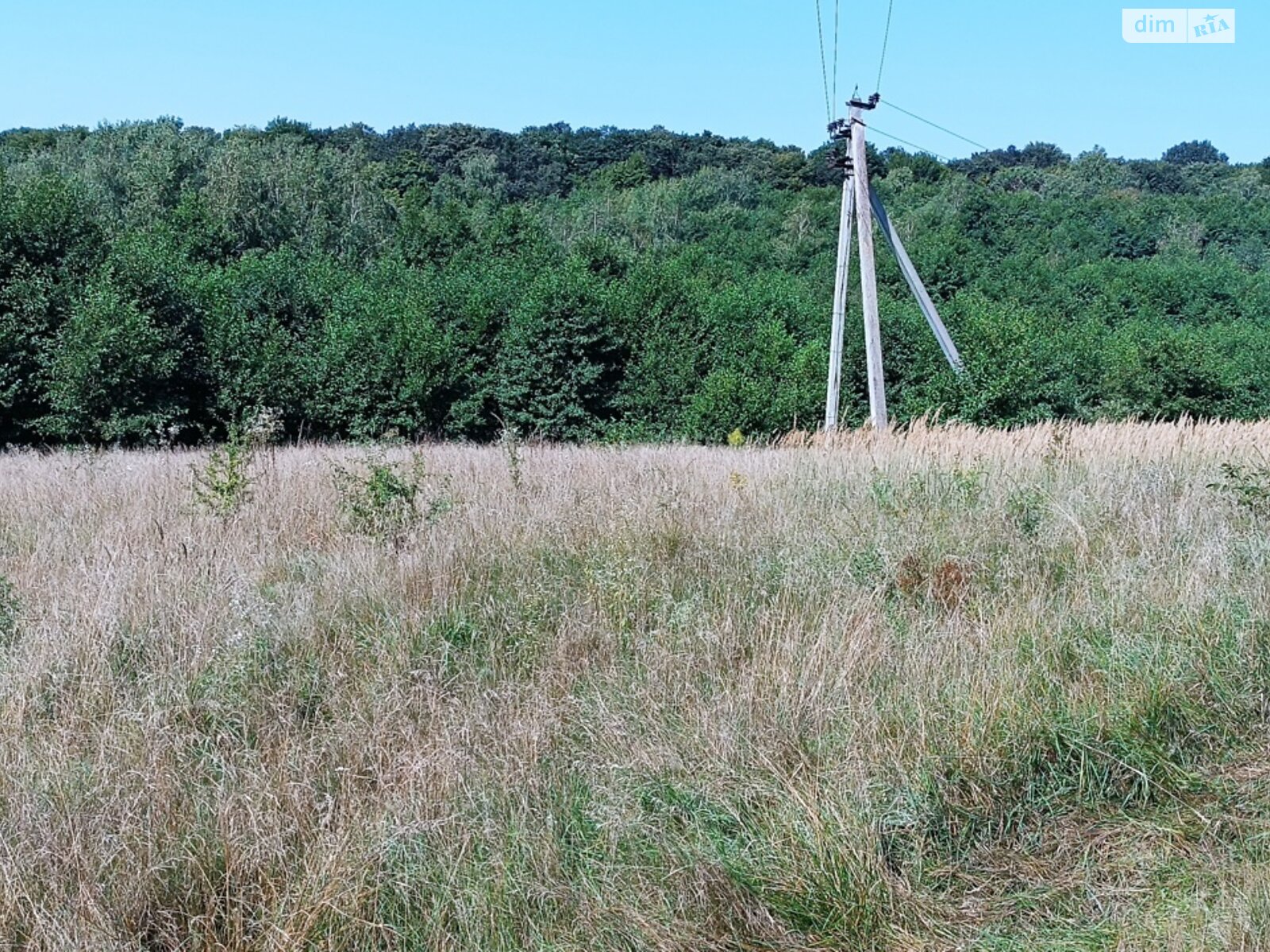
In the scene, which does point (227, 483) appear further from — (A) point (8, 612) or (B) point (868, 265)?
(B) point (868, 265)

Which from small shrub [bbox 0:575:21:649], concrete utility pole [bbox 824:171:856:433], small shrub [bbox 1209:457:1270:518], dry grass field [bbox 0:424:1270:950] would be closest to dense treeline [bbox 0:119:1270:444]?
concrete utility pole [bbox 824:171:856:433]

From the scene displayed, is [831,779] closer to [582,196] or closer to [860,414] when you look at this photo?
[860,414]

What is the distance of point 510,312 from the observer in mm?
29812

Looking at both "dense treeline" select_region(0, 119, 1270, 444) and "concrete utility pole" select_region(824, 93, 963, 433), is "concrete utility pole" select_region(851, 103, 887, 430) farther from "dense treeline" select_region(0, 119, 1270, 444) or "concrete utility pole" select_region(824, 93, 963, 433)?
"dense treeline" select_region(0, 119, 1270, 444)

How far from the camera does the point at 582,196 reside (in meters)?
71.2

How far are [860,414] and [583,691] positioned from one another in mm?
24752

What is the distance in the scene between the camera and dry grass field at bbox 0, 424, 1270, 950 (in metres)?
2.34

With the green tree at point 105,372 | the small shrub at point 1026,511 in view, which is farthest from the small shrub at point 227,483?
the green tree at point 105,372

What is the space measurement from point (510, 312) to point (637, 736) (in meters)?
27.8

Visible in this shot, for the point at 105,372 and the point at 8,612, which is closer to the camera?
the point at 8,612

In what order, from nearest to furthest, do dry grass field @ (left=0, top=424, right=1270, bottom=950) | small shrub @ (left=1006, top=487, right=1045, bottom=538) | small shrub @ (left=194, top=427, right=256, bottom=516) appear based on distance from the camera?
dry grass field @ (left=0, top=424, right=1270, bottom=950) → small shrub @ (left=1006, top=487, right=1045, bottom=538) → small shrub @ (left=194, top=427, right=256, bottom=516)

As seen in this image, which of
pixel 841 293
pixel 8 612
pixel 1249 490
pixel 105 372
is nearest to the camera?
pixel 8 612

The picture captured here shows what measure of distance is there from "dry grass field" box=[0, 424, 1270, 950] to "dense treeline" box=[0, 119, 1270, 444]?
18.6ft

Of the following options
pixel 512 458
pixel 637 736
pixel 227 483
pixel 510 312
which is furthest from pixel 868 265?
pixel 510 312
